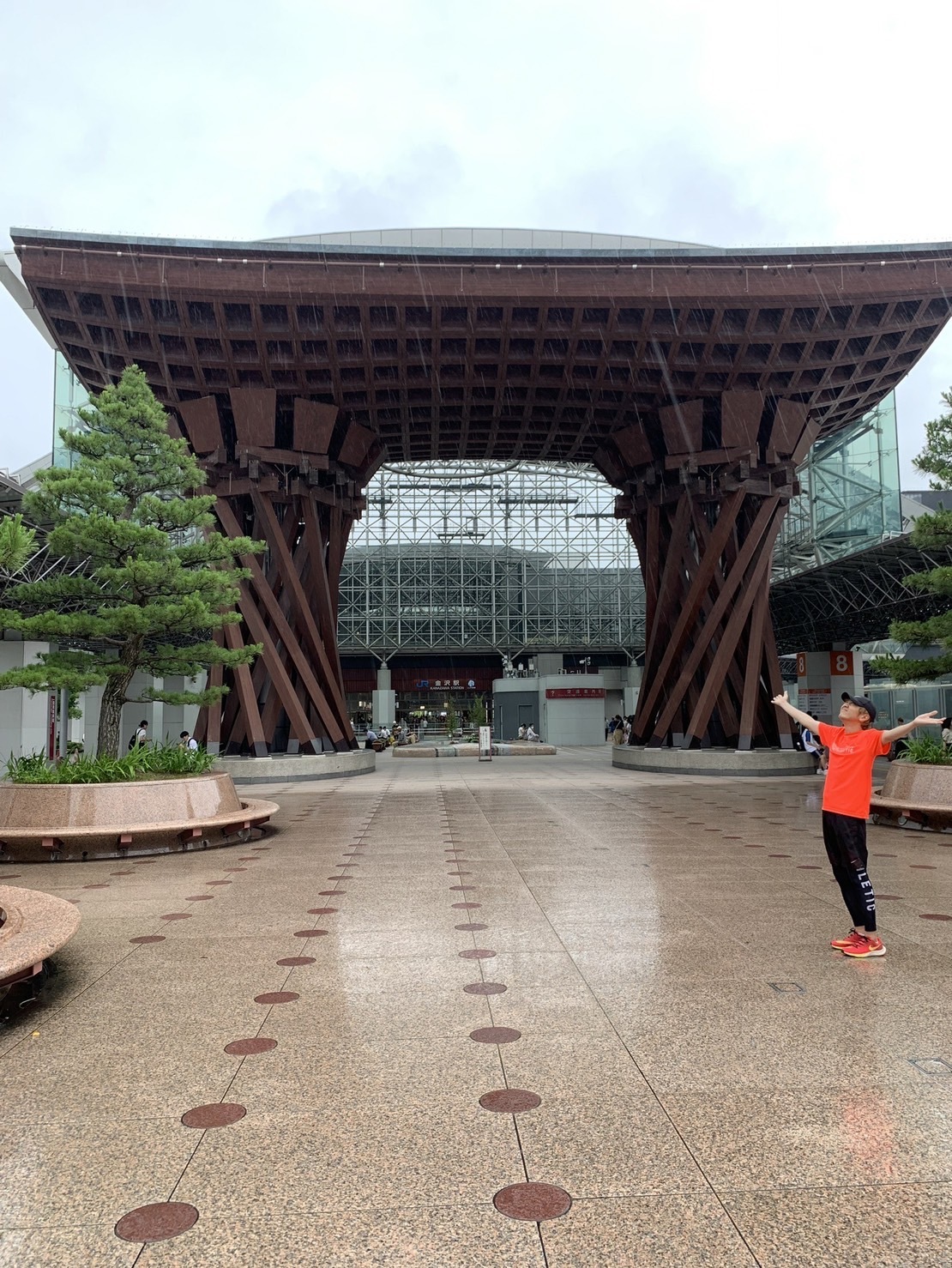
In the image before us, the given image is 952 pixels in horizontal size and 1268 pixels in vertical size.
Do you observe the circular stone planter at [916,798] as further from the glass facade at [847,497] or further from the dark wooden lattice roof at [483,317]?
the glass facade at [847,497]

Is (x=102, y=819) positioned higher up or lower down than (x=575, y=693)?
lower down

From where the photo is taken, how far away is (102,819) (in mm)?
8281

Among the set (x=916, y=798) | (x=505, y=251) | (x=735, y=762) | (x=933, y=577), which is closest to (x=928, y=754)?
(x=916, y=798)

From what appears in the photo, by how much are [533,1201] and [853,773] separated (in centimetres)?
296

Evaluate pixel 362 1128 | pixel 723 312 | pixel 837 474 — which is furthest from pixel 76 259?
pixel 837 474

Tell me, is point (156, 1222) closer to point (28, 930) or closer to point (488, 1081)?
point (488, 1081)

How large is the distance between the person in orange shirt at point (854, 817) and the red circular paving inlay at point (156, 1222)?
3364mm

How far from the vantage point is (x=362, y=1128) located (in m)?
2.70

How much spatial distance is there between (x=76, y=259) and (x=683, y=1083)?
17.9 metres

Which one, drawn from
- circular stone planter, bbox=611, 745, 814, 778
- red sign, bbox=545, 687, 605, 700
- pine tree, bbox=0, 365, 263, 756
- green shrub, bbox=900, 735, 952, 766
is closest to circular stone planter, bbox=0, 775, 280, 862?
pine tree, bbox=0, 365, 263, 756

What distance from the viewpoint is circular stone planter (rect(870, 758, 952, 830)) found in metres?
9.29

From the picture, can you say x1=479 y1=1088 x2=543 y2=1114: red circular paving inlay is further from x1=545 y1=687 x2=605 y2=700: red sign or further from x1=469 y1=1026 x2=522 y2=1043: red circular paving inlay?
x1=545 y1=687 x2=605 y2=700: red sign

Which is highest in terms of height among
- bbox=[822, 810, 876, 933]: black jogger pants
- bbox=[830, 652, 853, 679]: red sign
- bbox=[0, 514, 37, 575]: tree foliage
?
bbox=[0, 514, 37, 575]: tree foliage

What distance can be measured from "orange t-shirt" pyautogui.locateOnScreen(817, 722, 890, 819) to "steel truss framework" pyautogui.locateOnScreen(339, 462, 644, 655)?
47.2 meters
